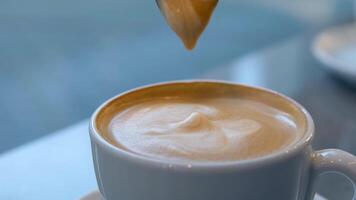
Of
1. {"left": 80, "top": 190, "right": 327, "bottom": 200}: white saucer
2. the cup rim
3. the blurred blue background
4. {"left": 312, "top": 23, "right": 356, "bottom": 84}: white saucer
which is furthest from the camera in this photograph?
the blurred blue background

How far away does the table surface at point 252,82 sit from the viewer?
0.55 metres

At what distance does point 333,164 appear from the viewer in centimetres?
41

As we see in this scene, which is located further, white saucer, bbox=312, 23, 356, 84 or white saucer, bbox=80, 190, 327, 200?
white saucer, bbox=312, 23, 356, 84

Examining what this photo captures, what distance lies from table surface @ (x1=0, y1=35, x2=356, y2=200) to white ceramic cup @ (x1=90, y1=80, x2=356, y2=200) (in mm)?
135

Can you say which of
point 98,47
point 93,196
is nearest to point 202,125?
point 93,196

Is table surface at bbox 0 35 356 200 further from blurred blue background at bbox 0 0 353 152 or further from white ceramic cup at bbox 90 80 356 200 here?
blurred blue background at bbox 0 0 353 152

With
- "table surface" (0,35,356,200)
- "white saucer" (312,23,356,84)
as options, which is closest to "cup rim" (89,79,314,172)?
"table surface" (0,35,356,200)

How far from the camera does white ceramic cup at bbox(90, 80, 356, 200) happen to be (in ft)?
1.19

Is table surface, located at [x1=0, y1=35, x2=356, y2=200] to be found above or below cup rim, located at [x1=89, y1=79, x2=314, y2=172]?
below

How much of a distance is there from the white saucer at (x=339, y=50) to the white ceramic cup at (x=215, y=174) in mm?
373

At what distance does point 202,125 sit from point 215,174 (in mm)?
78

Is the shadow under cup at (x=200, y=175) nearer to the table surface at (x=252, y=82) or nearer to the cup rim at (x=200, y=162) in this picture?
the cup rim at (x=200, y=162)

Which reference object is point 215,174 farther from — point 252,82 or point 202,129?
point 252,82

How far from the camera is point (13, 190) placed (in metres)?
0.55
